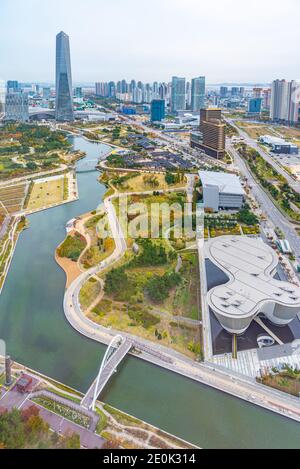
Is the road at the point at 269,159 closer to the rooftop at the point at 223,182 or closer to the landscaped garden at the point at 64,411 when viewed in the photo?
the rooftop at the point at 223,182

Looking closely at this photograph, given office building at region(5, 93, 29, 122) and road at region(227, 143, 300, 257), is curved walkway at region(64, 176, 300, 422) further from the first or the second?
office building at region(5, 93, 29, 122)

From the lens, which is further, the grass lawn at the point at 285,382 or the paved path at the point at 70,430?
the grass lawn at the point at 285,382

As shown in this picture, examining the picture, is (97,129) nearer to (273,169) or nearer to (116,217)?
(273,169)

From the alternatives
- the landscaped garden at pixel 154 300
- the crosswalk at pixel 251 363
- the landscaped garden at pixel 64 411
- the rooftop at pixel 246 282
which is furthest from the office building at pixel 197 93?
the landscaped garden at pixel 64 411

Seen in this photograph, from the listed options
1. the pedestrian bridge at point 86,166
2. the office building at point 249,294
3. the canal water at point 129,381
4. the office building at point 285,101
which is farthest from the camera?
the office building at point 285,101
